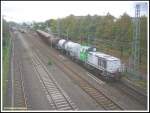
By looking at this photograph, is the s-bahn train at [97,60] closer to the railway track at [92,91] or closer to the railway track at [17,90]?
the railway track at [92,91]

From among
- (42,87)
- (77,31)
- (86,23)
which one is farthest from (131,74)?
(77,31)

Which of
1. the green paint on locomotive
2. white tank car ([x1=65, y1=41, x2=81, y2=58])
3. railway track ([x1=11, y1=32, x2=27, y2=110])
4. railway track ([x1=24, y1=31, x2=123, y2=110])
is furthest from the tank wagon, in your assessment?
railway track ([x1=24, y1=31, x2=123, y2=110])

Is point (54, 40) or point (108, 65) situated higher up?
point (54, 40)

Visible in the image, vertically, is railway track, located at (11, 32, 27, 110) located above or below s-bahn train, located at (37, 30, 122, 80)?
below

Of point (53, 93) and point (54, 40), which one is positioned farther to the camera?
point (54, 40)

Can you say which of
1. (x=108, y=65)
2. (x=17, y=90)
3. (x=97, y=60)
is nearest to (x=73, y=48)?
(x=97, y=60)

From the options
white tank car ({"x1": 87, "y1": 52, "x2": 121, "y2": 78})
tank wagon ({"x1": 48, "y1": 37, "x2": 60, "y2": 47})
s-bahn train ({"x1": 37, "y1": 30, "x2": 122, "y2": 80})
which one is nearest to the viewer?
white tank car ({"x1": 87, "y1": 52, "x2": 121, "y2": 78})

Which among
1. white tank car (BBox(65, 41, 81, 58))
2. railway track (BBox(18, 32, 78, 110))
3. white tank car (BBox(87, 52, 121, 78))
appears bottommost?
railway track (BBox(18, 32, 78, 110))

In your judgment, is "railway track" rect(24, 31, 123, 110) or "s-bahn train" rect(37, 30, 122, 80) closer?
"railway track" rect(24, 31, 123, 110)

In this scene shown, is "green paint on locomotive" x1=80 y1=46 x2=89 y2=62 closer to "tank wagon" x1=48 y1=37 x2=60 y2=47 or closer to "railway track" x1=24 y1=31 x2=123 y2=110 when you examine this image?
"railway track" x1=24 y1=31 x2=123 y2=110

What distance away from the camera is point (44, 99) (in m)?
25.4

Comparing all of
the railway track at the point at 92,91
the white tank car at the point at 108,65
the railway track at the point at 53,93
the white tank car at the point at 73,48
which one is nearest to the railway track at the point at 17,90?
the railway track at the point at 53,93

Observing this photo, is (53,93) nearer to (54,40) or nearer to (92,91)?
(92,91)

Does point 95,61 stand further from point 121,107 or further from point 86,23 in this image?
point 86,23
